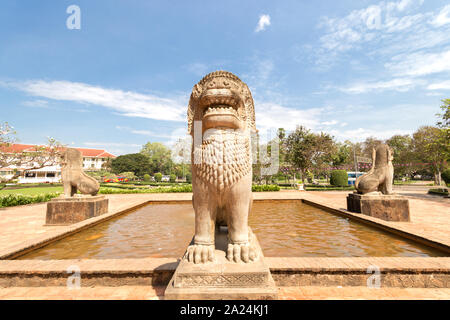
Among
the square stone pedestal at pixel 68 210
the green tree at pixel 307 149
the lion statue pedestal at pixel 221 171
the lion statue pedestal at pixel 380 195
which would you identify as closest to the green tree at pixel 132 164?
the green tree at pixel 307 149

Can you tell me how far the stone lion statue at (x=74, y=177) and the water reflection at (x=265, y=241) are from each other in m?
1.10

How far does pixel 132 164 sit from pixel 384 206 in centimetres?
4755

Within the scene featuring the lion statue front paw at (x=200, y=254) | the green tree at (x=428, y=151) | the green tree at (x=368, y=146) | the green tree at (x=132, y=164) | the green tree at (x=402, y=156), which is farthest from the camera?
the green tree at (x=132, y=164)

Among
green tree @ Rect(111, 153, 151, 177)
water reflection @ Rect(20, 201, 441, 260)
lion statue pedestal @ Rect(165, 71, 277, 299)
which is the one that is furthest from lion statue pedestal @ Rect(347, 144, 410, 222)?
green tree @ Rect(111, 153, 151, 177)

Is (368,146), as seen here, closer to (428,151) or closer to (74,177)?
(428,151)

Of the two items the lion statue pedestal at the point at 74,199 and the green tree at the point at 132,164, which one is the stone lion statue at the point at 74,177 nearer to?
the lion statue pedestal at the point at 74,199

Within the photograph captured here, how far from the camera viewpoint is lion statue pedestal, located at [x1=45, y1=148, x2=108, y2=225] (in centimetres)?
494

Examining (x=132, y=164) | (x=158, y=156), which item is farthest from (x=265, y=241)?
(x=158, y=156)

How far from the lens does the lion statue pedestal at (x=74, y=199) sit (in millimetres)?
4937

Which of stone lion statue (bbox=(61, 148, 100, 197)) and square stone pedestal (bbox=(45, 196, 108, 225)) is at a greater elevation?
stone lion statue (bbox=(61, 148, 100, 197))

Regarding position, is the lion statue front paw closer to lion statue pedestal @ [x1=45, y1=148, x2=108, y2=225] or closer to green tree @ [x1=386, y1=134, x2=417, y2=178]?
lion statue pedestal @ [x1=45, y1=148, x2=108, y2=225]

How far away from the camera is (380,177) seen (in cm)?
517
